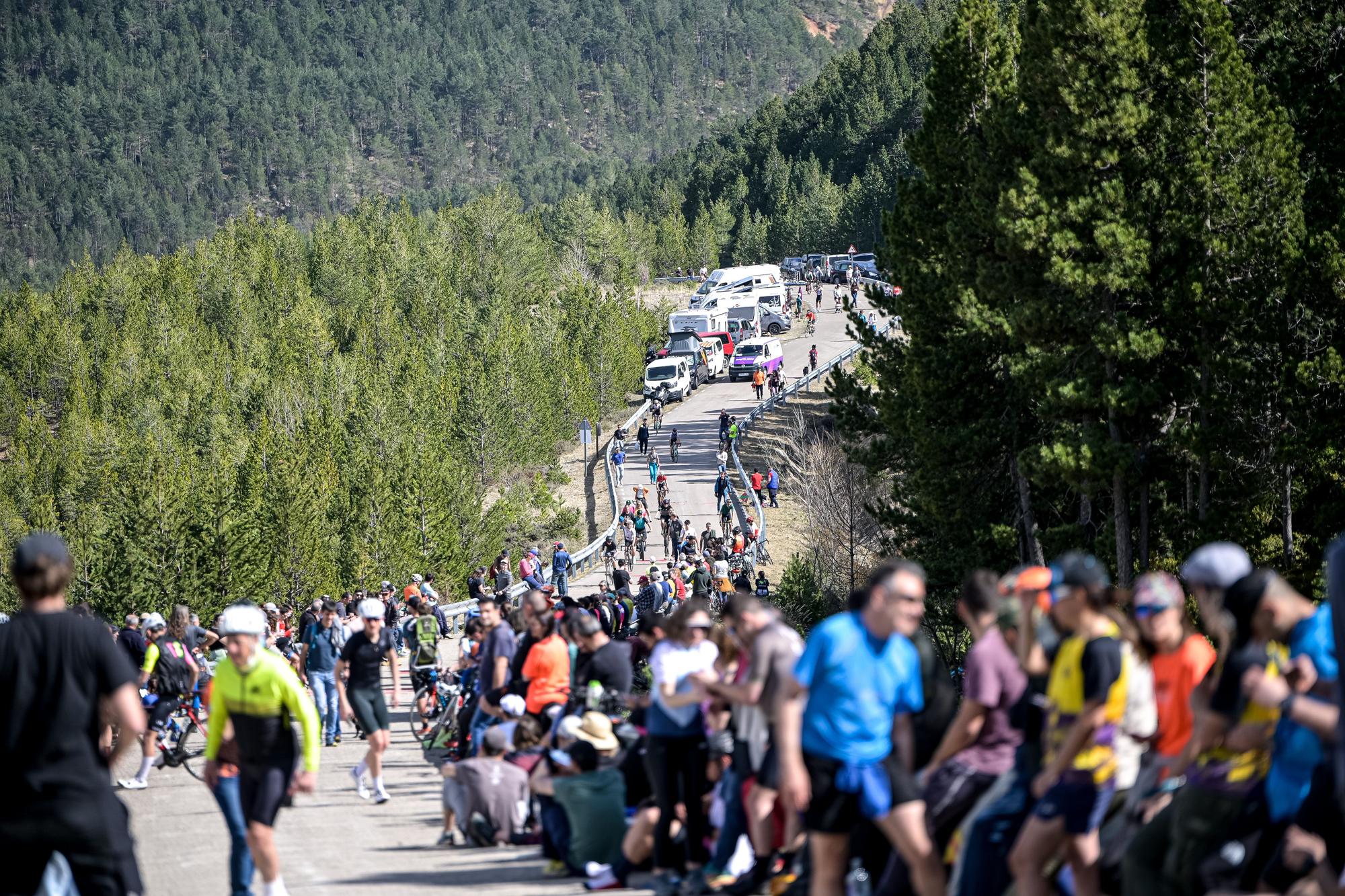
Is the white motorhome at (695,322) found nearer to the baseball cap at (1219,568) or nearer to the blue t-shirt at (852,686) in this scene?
the blue t-shirt at (852,686)

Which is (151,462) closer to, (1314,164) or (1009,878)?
(1314,164)

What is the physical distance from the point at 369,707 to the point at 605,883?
Result: 15.4 ft

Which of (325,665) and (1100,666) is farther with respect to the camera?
(325,665)

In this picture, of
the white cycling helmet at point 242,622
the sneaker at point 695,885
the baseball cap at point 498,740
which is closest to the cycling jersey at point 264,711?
the white cycling helmet at point 242,622

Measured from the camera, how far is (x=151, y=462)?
5906 centimetres

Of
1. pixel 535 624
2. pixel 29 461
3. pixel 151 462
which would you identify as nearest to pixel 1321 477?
pixel 535 624

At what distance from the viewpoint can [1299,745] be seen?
5766 mm

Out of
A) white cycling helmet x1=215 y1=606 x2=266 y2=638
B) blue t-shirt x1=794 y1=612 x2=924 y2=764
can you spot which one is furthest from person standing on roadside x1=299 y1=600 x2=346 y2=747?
blue t-shirt x1=794 y1=612 x2=924 y2=764

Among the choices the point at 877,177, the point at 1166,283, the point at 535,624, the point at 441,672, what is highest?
the point at 877,177

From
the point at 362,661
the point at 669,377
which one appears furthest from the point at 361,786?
the point at 669,377

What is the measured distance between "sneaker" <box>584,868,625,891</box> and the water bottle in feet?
7.51

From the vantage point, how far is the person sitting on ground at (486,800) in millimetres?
11031

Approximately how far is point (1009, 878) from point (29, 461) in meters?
80.9

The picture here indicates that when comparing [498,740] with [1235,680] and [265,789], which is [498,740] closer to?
[265,789]
